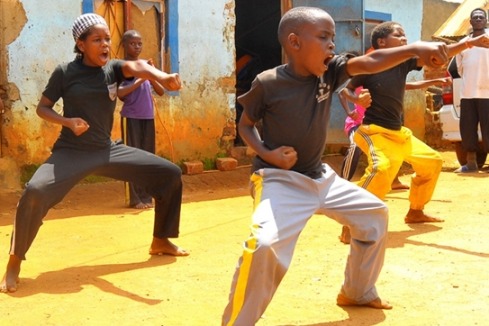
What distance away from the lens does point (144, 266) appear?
5.36 meters

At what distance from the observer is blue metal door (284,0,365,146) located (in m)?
10.7

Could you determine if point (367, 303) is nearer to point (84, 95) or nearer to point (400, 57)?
point (400, 57)

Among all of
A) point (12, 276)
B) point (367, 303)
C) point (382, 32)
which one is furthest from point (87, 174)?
point (382, 32)

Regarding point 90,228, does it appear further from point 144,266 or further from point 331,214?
point 331,214

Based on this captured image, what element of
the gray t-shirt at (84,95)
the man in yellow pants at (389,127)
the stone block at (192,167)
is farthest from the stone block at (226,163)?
the gray t-shirt at (84,95)

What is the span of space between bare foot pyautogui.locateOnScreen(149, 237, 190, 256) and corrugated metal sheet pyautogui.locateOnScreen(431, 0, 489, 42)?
802 centimetres

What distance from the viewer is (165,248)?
5652 mm

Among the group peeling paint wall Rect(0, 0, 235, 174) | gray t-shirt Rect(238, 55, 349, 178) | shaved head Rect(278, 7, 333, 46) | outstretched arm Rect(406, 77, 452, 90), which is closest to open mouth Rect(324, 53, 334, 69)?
gray t-shirt Rect(238, 55, 349, 178)

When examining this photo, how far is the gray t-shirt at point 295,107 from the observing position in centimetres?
387

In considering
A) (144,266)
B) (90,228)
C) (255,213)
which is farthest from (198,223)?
(255,213)

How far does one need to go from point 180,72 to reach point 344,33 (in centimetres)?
255

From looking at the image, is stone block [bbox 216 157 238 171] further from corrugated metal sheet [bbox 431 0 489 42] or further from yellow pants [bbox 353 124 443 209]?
corrugated metal sheet [bbox 431 0 489 42]

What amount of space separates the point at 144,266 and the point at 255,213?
199 cm

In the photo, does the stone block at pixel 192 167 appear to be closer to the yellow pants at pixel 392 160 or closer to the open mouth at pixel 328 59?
the yellow pants at pixel 392 160
